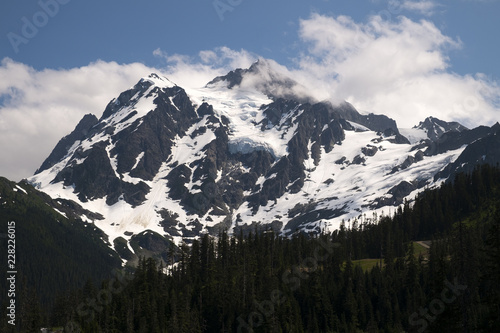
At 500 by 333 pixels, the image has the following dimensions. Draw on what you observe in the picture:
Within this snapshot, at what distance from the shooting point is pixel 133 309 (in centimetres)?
13562

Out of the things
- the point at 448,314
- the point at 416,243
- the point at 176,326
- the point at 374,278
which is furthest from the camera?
the point at 416,243

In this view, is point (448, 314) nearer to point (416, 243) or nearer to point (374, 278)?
point (374, 278)

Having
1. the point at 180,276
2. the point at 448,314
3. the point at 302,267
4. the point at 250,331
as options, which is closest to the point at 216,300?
the point at 250,331

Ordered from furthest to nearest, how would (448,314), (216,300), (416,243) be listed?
(416,243), (216,300), (448,314)

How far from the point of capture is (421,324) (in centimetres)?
7569

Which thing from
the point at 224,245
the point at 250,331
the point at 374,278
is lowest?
the point at 250,331

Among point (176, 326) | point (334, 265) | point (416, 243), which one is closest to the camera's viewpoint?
point (176, 326)

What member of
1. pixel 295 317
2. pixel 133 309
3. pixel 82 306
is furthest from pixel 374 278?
pixel 82 306

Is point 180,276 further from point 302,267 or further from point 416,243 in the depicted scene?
point 416,243

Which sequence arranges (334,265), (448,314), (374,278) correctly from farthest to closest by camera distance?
(334,265) → (374,278) → (448,314)

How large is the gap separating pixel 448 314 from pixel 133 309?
3533 inches

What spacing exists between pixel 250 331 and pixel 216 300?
544 inches

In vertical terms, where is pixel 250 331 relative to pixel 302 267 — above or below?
below

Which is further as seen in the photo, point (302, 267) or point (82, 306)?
point (302, 267)
